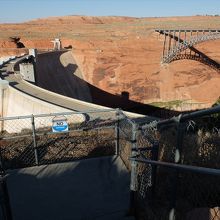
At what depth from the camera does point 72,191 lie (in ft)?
23.5

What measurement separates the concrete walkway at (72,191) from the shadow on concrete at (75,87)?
93.3 feet

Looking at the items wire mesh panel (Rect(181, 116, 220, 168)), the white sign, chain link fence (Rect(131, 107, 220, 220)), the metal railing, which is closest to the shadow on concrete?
the metal railing

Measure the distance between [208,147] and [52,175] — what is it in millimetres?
3808

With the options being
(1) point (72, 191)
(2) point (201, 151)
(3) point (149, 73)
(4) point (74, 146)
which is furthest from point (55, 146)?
(3) point (149, 73)

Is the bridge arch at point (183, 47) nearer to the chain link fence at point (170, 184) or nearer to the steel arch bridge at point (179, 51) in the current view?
the steel arch bridge at point (179, 51)

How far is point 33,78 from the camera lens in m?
30.0

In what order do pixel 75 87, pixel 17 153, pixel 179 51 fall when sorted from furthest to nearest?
pixel 179 51
pixel 75 87
pixel 17 153

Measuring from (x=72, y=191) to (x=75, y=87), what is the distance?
114 ft

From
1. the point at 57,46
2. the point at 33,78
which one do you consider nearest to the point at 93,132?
the point at 33,78

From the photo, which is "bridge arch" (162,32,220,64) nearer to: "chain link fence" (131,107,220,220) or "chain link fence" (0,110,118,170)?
"chain link fence" (0,110,118,170)

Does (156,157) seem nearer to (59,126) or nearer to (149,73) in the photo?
(59,126)

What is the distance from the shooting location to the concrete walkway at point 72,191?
6.44 meters

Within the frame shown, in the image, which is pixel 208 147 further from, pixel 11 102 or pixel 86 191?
pixel 11 102

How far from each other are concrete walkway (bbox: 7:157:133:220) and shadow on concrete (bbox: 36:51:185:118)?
2843 cm
